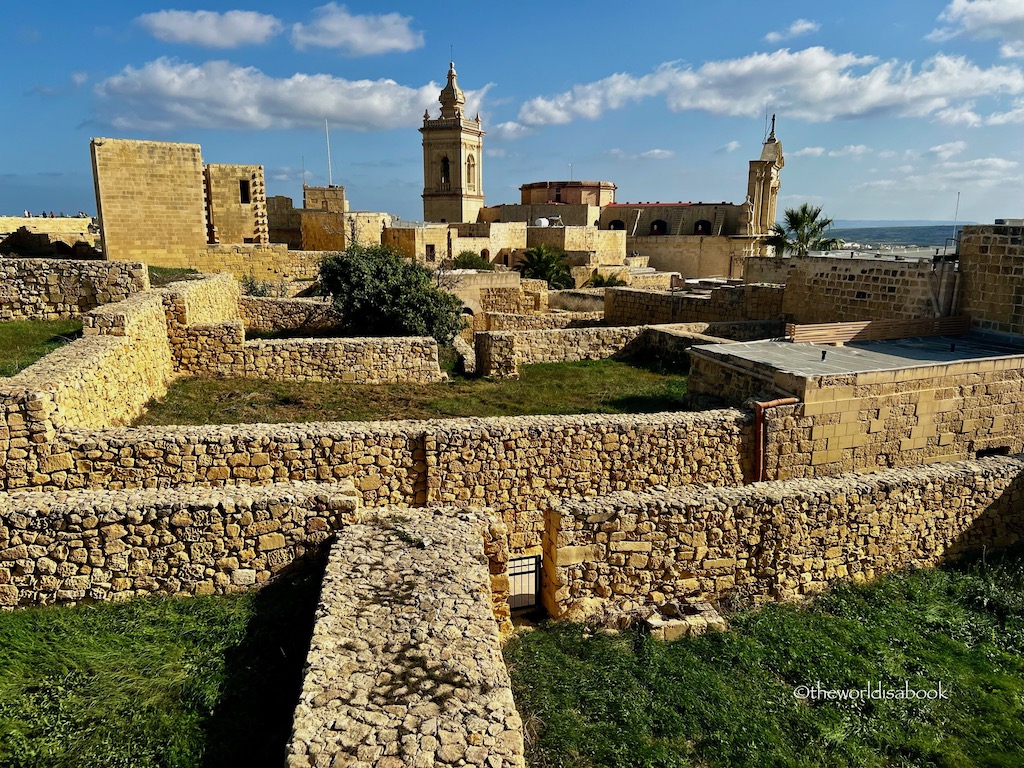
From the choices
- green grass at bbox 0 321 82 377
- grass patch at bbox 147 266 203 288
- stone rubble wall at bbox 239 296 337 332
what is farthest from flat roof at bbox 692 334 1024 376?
grass patch at bbox 147 266 203 288

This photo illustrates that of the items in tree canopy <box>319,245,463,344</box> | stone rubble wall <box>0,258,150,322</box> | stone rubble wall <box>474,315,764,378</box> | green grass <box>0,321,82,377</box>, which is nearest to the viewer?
green grass <box>0,321,82,377</box>

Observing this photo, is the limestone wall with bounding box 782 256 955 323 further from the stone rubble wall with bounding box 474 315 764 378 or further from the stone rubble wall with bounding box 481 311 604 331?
the stone rubble wall with bounding box 481 311 604 331

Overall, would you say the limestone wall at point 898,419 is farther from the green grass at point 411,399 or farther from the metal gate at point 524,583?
the metal gate at point 524,583

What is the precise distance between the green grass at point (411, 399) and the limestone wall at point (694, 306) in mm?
4974

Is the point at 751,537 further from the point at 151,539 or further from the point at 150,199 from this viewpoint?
the point at 150,199

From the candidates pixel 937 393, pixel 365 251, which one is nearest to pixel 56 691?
pixel 937 393

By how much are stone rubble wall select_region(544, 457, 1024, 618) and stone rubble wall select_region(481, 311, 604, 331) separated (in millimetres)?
11114

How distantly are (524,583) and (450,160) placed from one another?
56.0 metres

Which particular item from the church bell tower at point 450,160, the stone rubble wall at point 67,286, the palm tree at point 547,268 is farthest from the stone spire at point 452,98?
the stone rubble wall at point 67,286

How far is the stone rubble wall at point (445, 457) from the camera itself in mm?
7016

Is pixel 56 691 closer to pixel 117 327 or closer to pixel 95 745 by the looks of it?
pixel 95 745

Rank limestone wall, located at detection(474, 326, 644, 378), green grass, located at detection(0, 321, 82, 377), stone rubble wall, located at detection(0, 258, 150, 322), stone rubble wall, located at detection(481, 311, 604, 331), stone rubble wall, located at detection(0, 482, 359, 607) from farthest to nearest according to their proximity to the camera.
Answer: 1. stone rubble wall, located at detection(481, 311, 604, 331)
2. limestone wall, located at detection(474, 326, 644, 378)
3. stone rubble wall, located at detection(0, 258, 150, 322)
4. green grass, located at detection(0, 321, 82, 377)
5. stone rubble wall, located at detection(0, 482, 359, 607)

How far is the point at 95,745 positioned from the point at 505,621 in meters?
2.95

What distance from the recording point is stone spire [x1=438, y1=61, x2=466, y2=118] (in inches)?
2304
